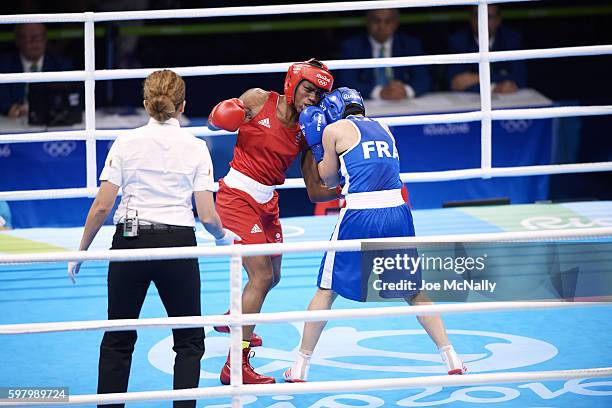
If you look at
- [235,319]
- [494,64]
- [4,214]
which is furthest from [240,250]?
[494,64]

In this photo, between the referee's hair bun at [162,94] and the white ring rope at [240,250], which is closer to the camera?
the white ring rope at [240,250]

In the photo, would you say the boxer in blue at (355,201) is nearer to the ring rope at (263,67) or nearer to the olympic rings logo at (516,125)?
the ring rope at (263,67)

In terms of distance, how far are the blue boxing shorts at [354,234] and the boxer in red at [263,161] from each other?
0.25m

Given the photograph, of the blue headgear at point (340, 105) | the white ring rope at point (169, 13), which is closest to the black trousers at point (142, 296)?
the blue headgear at point (340, 105)

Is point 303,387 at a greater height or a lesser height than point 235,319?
lesser

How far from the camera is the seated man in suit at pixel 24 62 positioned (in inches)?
279

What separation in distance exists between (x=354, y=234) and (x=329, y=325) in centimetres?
84

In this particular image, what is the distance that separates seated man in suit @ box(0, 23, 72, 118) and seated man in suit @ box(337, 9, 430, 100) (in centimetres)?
198

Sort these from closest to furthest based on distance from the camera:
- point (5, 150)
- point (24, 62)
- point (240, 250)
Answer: point (240, 250), point (5, 150), point (24, 62)

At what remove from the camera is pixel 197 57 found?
7.93 meters

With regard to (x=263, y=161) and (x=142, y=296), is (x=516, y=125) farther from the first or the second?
(x=142, y=296)

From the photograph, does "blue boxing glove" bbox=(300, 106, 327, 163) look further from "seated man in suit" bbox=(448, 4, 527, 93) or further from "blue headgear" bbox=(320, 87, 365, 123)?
"seated man in suit" bbox=(448, 4, 527, 93)

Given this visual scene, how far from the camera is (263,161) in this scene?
14.9 feet

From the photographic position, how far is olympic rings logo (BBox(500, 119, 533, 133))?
24.3 ft
